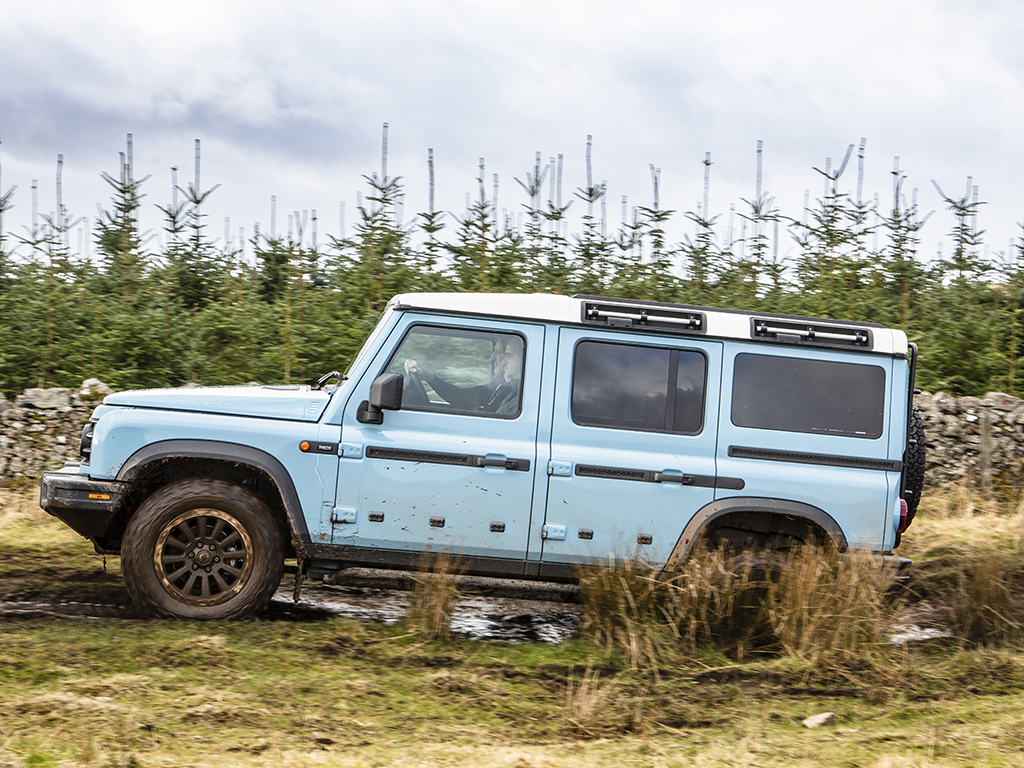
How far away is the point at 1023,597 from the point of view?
651 cm

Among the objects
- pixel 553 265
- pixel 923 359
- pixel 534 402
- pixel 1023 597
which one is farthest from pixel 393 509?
pixel 923 359

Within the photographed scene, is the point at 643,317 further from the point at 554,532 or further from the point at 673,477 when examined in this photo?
the point at 554,532

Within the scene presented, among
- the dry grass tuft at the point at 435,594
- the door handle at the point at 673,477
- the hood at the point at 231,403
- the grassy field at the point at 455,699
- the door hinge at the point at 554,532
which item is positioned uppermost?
the hood at the point at 231,403

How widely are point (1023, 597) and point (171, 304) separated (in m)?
9.25

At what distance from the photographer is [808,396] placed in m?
5.34

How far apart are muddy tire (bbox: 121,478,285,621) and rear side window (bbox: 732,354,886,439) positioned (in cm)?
283

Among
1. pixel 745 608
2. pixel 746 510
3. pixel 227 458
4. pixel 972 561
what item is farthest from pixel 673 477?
pixel 972 561

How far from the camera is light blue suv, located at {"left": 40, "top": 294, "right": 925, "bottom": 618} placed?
516 centimetres

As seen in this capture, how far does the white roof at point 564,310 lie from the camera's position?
5.31 meters

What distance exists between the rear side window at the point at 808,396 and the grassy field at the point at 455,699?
129cm

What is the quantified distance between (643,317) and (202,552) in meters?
2.87

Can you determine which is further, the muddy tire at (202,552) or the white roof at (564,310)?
the white roof at (564,310)

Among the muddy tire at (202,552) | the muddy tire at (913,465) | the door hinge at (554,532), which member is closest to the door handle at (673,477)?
the door hinge at (554,532)

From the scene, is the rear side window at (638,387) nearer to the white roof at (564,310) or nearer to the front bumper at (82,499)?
the white roof at (564,310)
